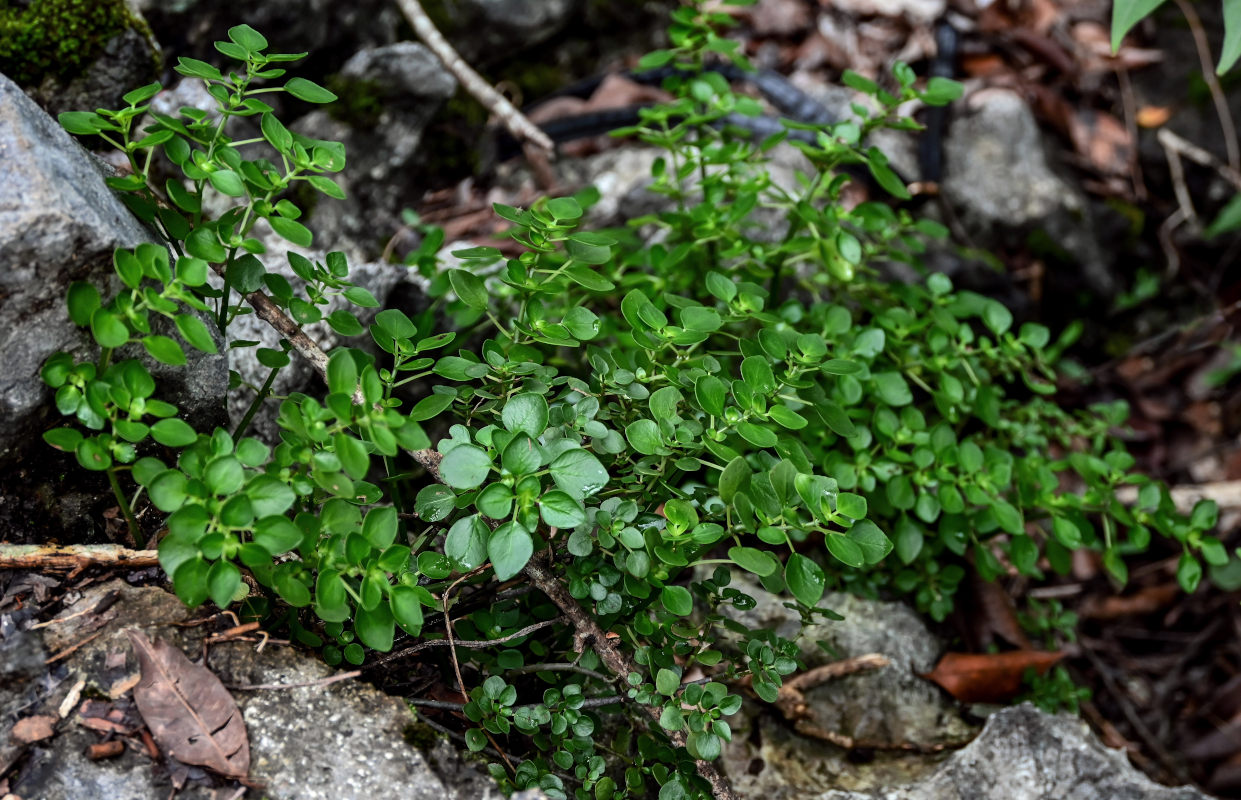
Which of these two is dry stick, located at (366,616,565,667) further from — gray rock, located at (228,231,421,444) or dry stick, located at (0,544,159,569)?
gray rock, located at (228,231,421,444)

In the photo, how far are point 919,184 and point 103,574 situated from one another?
10.8ft

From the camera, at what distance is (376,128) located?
3.17 meters

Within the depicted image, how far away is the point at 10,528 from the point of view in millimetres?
1697

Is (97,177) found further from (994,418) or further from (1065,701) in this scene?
(1065,701)

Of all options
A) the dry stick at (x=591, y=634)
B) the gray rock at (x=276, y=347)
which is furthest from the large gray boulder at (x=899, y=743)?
the gray rock at (x=276, y=347)

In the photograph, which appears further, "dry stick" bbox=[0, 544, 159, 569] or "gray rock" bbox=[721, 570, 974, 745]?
"gray rock" bbox=[721, 570, 974, 745]

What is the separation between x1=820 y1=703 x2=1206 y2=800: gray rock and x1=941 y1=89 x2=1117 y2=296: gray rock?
2.30 metres

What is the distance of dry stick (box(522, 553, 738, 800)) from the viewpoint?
5.36 feet

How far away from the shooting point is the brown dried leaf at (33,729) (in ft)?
4.73

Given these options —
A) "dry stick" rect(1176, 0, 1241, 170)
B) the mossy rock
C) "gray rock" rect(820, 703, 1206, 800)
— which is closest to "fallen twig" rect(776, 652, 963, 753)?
"gray rock" rect(820, 703, 1206, 800)

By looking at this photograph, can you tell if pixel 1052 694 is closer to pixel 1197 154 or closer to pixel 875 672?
pixel 875 672

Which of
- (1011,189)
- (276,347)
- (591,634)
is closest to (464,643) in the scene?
(591,634)

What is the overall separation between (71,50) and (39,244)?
100 centimetres

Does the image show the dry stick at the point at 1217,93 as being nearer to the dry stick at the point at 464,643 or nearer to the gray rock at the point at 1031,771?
the gray rock at the point at 1031,771
